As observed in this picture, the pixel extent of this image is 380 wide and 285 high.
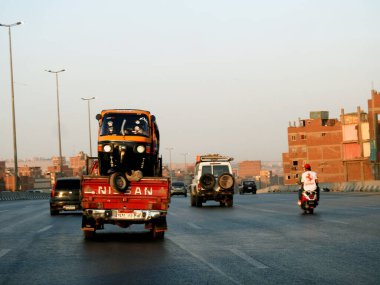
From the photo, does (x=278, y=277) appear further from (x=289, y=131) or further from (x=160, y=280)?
(x=289, y=131)

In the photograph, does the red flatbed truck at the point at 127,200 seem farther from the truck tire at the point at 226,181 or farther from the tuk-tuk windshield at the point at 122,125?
the truck tire at the point at 226,181

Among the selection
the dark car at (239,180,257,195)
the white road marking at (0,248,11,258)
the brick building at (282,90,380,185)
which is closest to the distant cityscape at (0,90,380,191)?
the brick building at (282,90,380,185)

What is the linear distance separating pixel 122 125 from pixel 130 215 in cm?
418

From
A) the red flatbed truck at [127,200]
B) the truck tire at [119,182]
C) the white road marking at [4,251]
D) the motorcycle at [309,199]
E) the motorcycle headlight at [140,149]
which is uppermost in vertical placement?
the motorcycle headlight at [140,149]

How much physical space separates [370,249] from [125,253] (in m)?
4.51

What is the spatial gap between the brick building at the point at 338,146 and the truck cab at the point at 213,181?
8184 centimetres

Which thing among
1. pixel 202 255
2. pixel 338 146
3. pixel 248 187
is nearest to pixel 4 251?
pixel 202 255

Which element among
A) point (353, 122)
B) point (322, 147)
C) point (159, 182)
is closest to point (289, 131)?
point (322, 147)

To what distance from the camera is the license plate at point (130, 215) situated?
1648 cm

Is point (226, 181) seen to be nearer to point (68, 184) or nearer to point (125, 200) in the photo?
point (68, 184)

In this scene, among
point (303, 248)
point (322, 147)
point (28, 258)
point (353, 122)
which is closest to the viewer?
point (28, 258)

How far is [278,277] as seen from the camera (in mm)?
9898

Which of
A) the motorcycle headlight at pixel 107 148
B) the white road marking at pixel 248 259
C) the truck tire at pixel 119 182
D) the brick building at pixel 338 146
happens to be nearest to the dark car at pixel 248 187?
the brick building at pixel 338 146

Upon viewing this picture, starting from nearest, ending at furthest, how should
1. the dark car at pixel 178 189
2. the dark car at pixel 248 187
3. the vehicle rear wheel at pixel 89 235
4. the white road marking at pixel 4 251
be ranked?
the white road marking at pixel 4 251 → the vehicle rear wheel at pixel 89 235 → the dark car at pixel 178 189 → the dark car at pixel 248 187
